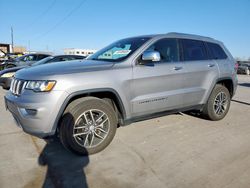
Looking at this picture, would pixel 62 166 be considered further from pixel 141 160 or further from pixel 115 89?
pixel 115 89

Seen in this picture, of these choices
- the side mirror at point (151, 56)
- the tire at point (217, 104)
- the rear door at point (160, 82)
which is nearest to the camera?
the side mirror at point (151, 56)

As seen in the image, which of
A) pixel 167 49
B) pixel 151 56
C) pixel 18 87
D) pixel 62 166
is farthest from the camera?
pixel 167 49

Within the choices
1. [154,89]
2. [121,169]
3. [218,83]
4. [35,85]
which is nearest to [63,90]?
[35,85]

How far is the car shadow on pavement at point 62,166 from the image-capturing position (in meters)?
2.48

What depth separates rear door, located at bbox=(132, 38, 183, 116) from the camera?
3.42 m

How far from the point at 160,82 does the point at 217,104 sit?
6.15 feet

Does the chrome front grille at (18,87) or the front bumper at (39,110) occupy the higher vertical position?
the chrome front grille at (18,87)

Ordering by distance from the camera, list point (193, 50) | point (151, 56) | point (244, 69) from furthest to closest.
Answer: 1. point (244, 69)
2. point (193, 50)
3. point (151, 56)

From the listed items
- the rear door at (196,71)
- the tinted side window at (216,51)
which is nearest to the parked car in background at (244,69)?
the tinted side window at (216,51)

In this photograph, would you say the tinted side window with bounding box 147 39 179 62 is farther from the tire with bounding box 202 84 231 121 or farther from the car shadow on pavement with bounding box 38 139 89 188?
the car shadow on pavement with bounding box 38 139 89 188

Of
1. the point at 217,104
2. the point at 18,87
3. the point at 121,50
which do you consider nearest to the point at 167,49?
the point at 121,50

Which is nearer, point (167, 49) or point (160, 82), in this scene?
point (160, 82)

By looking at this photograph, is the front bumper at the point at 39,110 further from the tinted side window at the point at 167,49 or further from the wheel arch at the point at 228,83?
the wheel arch at the point at 228,83

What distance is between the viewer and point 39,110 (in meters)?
2.69
